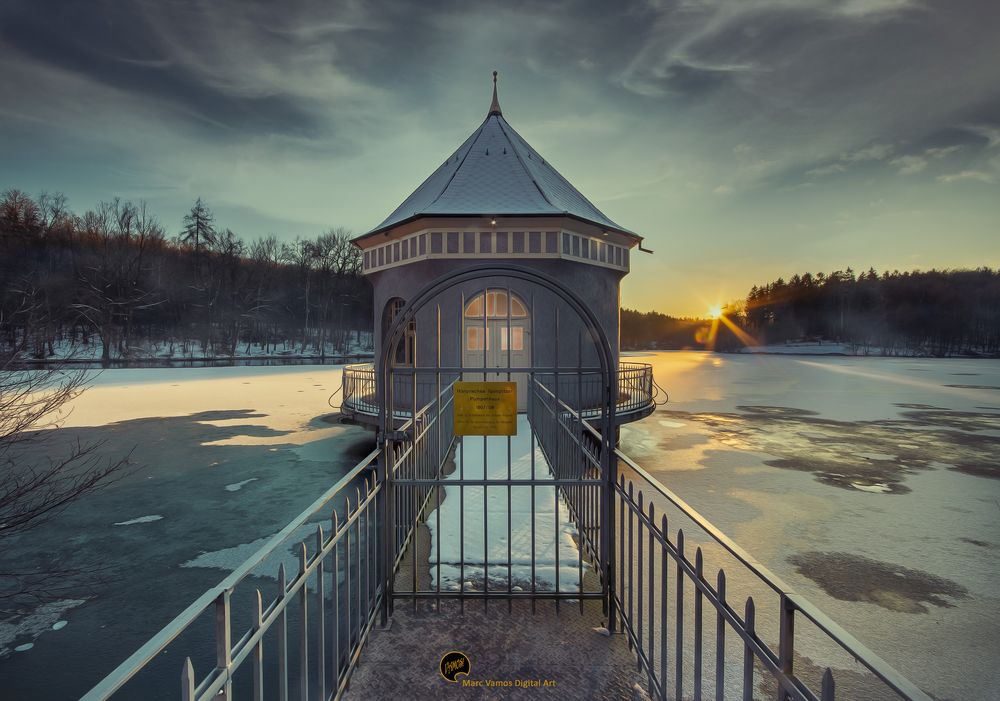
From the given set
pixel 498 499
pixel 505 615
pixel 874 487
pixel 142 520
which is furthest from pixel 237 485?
pixel 874 487

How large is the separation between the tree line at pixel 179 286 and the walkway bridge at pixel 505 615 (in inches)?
2007

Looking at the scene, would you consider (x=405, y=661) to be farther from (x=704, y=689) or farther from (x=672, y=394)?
(x=672, y=394)

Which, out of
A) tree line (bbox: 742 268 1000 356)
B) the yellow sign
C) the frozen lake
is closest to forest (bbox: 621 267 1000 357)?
tree line (bbox: 742 268 1000 356)

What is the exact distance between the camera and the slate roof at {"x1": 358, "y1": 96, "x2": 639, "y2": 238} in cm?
1427

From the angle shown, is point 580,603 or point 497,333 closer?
→ point 580,603

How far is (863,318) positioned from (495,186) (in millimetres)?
114654

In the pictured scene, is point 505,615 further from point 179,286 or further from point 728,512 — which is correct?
point 179,286

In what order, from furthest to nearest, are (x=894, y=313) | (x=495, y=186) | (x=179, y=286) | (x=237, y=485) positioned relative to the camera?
(x=894, y=313), (x=179, y=286), (x=495, y=186), (x=237, y=485)

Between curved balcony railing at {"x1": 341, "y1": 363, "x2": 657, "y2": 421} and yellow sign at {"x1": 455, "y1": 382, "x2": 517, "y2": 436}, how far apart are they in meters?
9.96

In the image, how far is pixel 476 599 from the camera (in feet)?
15.0

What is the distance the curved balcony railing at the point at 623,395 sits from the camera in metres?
14.2

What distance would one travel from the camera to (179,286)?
60.2 m

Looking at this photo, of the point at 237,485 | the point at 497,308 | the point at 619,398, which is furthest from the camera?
the point at 497,308

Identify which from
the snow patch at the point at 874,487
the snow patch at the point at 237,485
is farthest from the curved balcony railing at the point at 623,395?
the snow patch at the point at 874,487
